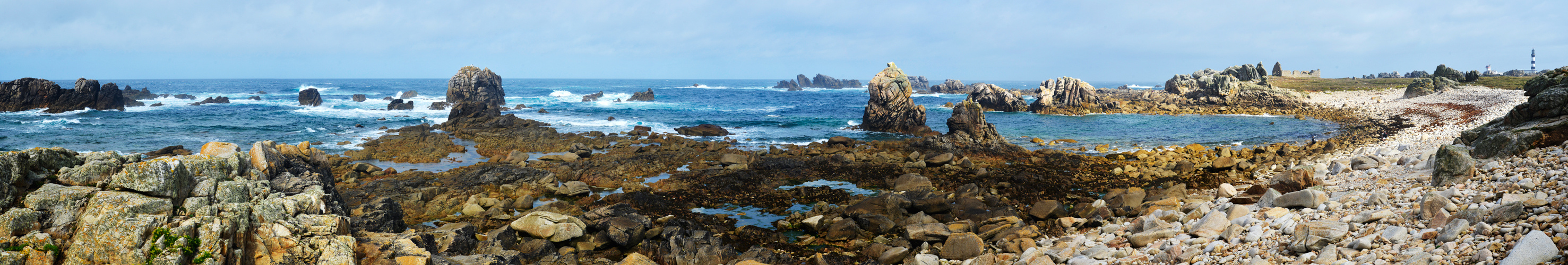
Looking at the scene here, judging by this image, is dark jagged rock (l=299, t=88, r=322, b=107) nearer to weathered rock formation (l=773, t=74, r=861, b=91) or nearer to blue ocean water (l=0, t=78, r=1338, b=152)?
blue ocean water (l=0, t=78, r=1338, b=152)

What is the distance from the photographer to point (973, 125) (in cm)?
2967

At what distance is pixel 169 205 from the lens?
6207 mm

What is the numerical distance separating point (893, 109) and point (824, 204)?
958 inches

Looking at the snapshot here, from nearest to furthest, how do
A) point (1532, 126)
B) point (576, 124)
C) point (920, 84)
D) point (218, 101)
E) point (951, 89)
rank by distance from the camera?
point (1532, 126), point (576, 124), point (218, 101), point (951, 89), point (920, 84)

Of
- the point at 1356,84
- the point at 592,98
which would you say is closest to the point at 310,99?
the point at 592,98

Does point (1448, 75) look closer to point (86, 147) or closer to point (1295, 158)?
point (1295, 158)

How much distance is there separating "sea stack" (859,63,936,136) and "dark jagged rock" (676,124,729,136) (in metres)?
9.00

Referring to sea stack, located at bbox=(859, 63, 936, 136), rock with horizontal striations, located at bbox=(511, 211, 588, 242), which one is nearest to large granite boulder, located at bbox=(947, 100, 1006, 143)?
sea stack, located at bbox=(859, 63, 936, 136)

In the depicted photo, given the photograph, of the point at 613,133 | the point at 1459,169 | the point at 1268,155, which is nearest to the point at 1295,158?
the point at 1268,155

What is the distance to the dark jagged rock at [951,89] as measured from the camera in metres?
126

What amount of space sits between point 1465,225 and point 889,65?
35.6m

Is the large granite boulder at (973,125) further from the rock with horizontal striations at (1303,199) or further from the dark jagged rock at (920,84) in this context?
the dark jagged rock at (920,84)

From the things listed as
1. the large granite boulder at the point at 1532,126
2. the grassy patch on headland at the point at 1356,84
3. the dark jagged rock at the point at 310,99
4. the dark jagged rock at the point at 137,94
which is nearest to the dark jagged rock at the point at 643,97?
the dark jagged rock at the point at 310,99

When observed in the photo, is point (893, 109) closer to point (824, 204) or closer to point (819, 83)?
point (824, 204)
